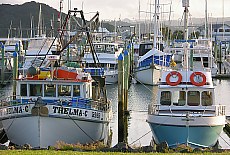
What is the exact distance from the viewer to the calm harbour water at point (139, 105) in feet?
93.9

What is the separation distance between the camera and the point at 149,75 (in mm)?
56906

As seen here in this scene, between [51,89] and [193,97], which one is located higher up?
[51,89]

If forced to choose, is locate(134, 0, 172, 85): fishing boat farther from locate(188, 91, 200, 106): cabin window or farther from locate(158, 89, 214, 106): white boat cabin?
locate(188, 91, 200, 106): cabin window

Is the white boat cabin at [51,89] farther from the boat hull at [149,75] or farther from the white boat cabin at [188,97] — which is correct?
the boat hull at [149,75]

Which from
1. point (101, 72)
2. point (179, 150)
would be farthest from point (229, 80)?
point (179, 150)

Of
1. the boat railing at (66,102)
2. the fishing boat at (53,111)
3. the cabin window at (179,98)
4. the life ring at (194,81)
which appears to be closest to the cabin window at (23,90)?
the fishing boat at (53,111)

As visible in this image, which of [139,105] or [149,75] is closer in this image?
[139,105]

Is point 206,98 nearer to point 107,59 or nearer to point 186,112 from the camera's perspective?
point 186,112

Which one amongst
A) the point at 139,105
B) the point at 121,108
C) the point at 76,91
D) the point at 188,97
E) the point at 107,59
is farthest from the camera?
the point at 107,59

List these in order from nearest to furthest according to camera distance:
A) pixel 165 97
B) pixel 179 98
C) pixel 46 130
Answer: pixel 46 130 < pixel 179 98 < pixel 165 97

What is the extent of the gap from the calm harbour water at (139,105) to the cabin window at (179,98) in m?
2.68

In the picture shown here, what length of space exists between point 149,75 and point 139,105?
50.4 feet

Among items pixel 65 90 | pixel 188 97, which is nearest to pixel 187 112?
pixel 188 97

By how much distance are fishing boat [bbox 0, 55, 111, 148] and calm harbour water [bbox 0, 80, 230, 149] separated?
2.70 meters
